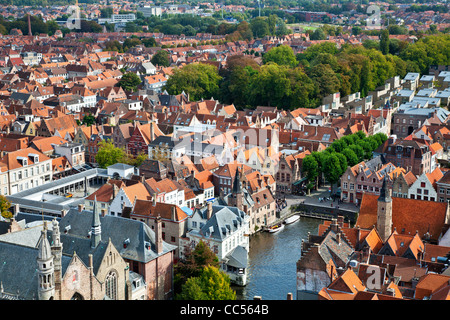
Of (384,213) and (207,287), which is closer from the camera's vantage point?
(207,287)

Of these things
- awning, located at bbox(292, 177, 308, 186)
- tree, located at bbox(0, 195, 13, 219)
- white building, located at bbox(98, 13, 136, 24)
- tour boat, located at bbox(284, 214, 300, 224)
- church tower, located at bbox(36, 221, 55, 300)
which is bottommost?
tour boat, located at bbox(284, 214, 300, 224)

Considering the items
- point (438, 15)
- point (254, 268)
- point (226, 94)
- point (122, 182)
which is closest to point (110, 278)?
point (254, 268)

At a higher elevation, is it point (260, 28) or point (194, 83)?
point (260, 28)

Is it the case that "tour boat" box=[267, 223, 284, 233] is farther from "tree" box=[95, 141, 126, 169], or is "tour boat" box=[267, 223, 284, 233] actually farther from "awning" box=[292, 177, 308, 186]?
"tree" box=[95, 141, 126, 169]

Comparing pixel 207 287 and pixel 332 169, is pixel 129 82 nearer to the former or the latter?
pixel 332 169

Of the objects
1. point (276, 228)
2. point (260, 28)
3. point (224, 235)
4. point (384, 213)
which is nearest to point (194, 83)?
point (276, 228)

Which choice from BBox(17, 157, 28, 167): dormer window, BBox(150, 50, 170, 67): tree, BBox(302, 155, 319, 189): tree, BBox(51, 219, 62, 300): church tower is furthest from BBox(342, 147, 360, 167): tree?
BBox(150, 50, 170, 67): tree
